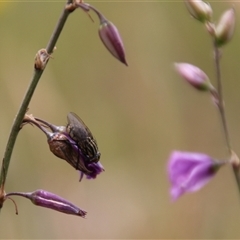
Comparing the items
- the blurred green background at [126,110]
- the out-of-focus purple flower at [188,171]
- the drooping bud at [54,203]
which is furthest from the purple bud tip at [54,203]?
the blurred green background at [126,110]

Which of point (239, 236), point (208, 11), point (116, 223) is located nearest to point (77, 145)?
point (208, 11)

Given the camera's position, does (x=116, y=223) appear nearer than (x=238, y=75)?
Yes

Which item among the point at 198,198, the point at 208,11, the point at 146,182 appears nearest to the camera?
the point at 208,11

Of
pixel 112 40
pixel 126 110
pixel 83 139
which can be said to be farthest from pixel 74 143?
pixel 126 110

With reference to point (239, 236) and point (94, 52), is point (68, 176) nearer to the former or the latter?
point (94, 52)

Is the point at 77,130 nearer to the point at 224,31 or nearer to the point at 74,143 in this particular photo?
the point at 74,143

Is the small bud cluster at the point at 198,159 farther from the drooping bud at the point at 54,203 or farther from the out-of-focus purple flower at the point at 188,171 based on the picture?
the drooping bud at the point at 54,203

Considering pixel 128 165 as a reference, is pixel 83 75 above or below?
above
